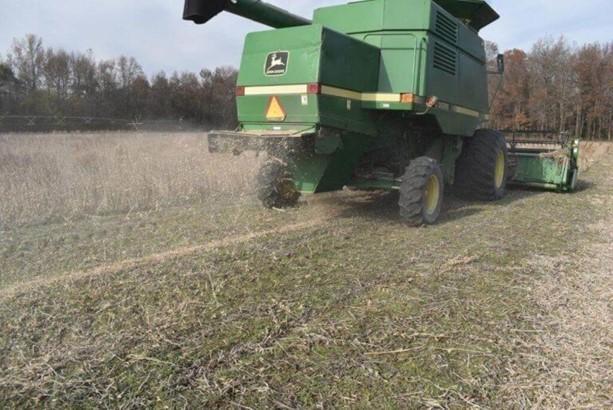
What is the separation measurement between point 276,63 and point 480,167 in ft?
12.9

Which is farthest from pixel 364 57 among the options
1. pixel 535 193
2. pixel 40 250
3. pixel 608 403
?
pixel 535 193

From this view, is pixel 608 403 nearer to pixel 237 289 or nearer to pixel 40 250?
pixel 237 289

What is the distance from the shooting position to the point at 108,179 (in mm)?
8055

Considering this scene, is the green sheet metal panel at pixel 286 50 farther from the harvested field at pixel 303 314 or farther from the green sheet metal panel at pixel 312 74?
the harvested field at pixel 303 314

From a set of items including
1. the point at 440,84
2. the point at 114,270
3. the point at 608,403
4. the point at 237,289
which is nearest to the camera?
the point at 608,403

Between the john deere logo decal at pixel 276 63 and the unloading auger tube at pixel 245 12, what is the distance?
57cm

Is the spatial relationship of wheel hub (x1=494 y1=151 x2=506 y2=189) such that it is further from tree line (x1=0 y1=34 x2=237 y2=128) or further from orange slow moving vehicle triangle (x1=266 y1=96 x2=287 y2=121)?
tree line (x1=0 y1=34 x2=237 y2=128)

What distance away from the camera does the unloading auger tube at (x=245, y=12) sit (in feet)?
16.4

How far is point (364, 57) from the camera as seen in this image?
573cm

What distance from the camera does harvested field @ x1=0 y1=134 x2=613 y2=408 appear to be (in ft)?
7.79

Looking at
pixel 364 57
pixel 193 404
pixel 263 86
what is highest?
pixel 364 57

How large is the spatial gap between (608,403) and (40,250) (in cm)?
459

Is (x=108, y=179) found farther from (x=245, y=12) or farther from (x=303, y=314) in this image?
(x=303, y=314)

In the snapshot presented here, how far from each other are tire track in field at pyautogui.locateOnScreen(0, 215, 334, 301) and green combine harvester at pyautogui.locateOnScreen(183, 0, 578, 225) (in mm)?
888
